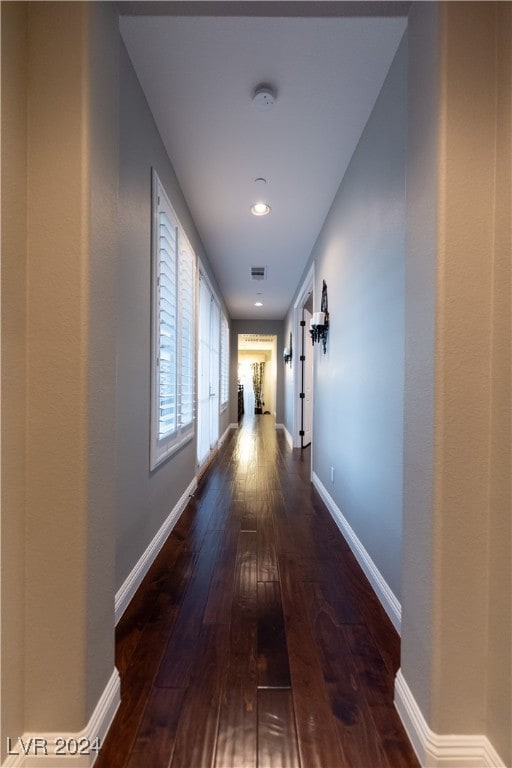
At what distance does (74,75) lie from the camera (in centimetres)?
95

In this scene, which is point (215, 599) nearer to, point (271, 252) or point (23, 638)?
point (23, 638)

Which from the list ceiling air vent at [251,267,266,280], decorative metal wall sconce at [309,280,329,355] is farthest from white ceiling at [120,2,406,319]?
ceiling air vent at [251,267,266,280]

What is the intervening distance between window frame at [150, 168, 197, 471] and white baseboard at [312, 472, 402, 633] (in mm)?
1261

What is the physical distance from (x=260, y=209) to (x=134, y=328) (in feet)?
5.98

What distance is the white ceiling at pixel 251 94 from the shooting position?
4.64 feet

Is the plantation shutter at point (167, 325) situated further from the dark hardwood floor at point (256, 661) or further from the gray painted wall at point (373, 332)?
the gray painted wall at point (373, 332)

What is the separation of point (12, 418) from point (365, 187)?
6.68 feet

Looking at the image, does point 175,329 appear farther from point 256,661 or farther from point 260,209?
point 256,661

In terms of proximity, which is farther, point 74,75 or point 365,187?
point 365,187

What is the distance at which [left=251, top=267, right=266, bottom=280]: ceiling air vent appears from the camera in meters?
4.55

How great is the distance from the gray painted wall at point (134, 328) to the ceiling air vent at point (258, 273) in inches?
98.0

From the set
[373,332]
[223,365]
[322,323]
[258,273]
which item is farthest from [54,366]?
[223,365]

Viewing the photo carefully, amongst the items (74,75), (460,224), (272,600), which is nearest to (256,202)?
(74,75)

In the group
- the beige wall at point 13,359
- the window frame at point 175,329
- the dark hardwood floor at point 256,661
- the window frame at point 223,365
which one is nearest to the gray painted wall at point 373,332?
the dark hardwood floor at point 256,661
